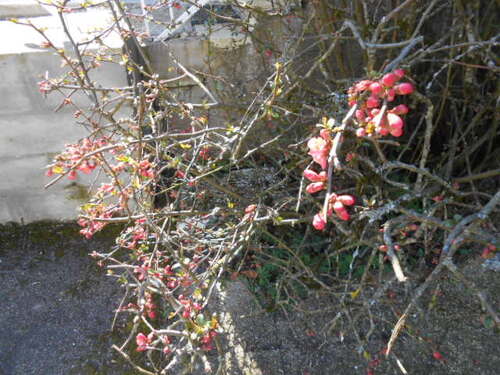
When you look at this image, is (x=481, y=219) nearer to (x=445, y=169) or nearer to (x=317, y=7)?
(x=445, y=169)

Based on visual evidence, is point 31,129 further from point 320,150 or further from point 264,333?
point 320,150

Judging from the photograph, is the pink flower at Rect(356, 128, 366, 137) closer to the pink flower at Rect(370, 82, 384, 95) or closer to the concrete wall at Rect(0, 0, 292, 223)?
the pink flower at Rect(370, 82, 384, 95)

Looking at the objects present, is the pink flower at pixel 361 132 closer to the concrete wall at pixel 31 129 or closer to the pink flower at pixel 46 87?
the pink flower at pixel 46 87

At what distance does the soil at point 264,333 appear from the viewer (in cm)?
217

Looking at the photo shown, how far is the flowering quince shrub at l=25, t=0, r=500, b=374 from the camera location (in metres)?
1.76

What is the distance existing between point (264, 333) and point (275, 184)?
797 millimetres

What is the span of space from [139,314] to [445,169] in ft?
5.31

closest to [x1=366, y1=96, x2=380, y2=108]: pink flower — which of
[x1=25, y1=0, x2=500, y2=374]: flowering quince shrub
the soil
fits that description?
[x1=25, y1=0, x2=500, y2=374]: flowering quince shrub

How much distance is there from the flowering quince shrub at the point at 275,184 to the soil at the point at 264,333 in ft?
0.31

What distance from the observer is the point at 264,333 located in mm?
2387

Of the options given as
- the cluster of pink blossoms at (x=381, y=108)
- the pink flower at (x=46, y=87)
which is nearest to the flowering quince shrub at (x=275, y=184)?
A: the pink flower at (x=46, y=87)

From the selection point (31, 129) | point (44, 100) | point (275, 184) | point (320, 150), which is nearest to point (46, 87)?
point (44, 100)

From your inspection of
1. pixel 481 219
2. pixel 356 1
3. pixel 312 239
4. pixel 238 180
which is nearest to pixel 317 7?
pixel 356 1

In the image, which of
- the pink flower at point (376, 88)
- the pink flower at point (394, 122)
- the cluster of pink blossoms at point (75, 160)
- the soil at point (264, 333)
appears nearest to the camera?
the pink flower at point (394, 122)
